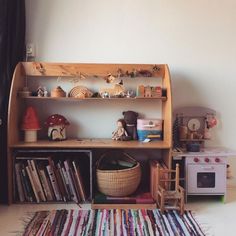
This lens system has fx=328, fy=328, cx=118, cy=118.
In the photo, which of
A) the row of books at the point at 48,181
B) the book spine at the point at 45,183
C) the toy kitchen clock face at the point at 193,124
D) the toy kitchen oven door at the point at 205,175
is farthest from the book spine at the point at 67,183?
the toy kitchen clock face at the point at 193,124

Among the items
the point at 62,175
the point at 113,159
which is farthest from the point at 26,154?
the point at 113,159

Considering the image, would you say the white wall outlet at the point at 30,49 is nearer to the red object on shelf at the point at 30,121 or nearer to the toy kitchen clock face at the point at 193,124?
the red object on shelf at the point at 30,121

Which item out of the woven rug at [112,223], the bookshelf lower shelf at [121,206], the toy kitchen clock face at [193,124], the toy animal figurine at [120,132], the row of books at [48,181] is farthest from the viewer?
the toy kitchen clock face at [193,124]

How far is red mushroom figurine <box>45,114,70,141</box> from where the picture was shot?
285cm

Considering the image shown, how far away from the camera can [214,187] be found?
2727 millimetres

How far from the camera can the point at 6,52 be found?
270cm

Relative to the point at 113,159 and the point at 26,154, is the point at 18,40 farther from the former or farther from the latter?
the point at 113,159

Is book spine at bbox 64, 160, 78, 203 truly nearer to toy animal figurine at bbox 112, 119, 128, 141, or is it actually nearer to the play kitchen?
toy animal figurine at bbox 112, 119, 128, 141

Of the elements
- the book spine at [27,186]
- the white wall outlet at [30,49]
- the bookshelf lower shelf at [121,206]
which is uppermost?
the white wall outlet at [30,49]

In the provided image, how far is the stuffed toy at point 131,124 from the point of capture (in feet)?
9.66

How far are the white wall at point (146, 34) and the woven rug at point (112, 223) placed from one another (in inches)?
47.0

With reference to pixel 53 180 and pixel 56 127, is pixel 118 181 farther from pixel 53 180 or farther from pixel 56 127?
pixel 56 127

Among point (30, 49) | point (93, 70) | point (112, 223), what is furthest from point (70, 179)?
point (30, 49)

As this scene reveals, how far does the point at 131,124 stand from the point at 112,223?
96 cm
